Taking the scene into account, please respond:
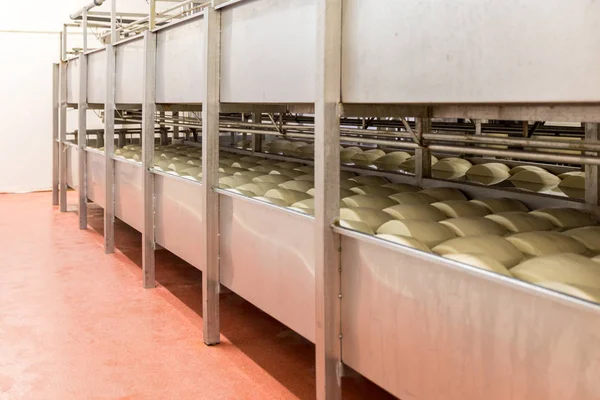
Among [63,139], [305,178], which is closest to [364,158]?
[305,178]

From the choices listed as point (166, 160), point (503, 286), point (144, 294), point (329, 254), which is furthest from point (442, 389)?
point (166, 160)

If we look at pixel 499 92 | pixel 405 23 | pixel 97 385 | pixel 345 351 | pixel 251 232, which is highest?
pixel 405 23

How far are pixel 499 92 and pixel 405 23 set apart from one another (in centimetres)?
28

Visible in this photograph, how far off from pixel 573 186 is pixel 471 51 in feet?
5.08

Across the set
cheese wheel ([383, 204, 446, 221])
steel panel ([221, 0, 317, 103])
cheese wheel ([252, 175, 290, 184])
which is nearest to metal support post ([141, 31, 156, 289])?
cheese wheel ([252, 175, 290, 184])

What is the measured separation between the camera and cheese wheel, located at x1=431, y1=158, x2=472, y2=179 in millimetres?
2965

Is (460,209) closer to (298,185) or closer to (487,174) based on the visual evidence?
(298,185)

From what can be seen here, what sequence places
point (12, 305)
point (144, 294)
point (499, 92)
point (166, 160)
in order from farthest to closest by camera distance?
point (166, 160) → point (144, 294) → point (12, 305) → point (499, 92)

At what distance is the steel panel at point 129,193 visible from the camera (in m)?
3.36

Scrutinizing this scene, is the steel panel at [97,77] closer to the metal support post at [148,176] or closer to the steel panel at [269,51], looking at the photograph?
the metal support post at [148,176]

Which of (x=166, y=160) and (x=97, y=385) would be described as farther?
(x=166, y=160)

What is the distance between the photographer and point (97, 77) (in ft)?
13.9

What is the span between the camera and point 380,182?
2559 millimetres

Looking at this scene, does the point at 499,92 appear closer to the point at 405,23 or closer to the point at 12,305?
the point at 405,23
